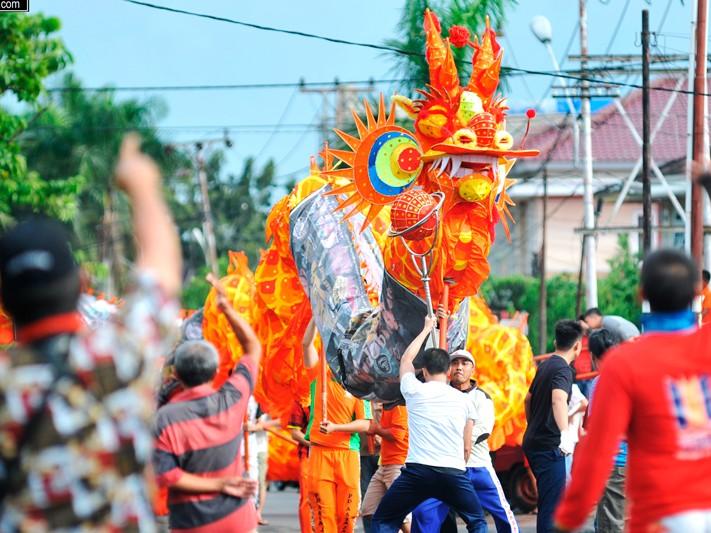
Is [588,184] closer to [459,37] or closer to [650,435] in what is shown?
[459,37]

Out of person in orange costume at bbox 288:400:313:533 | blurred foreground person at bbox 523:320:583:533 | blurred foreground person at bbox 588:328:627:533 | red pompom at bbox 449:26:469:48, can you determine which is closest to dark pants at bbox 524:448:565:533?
blurred foreground person at bbox 523:320:583:533

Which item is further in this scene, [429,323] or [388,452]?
[388,452]

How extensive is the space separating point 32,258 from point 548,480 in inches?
250

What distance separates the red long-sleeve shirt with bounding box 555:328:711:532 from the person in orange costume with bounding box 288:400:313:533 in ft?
19.0

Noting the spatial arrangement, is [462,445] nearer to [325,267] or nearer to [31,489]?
[325,267]

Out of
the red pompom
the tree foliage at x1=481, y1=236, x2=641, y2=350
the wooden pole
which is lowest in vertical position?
the tree foliage at x1=481, y1=236, x2=641, y2=350

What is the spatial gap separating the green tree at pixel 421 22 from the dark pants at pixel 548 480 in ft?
36.8

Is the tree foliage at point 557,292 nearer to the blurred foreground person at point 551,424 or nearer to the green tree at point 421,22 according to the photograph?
the green tree at point 421,22

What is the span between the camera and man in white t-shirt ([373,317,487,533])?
322 inches

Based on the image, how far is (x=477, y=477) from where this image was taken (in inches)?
377

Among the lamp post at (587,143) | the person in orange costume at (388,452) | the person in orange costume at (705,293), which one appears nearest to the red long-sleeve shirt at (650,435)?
the person in orange costume at (388,452)

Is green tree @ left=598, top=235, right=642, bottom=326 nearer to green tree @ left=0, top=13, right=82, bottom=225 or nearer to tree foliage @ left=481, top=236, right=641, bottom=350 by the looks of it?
tree foliage @ left=481, top=236, right=641, bottom=350

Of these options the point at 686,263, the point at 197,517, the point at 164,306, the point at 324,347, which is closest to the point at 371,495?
the point at 324,347

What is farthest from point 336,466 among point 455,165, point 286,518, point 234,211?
point 234,211
